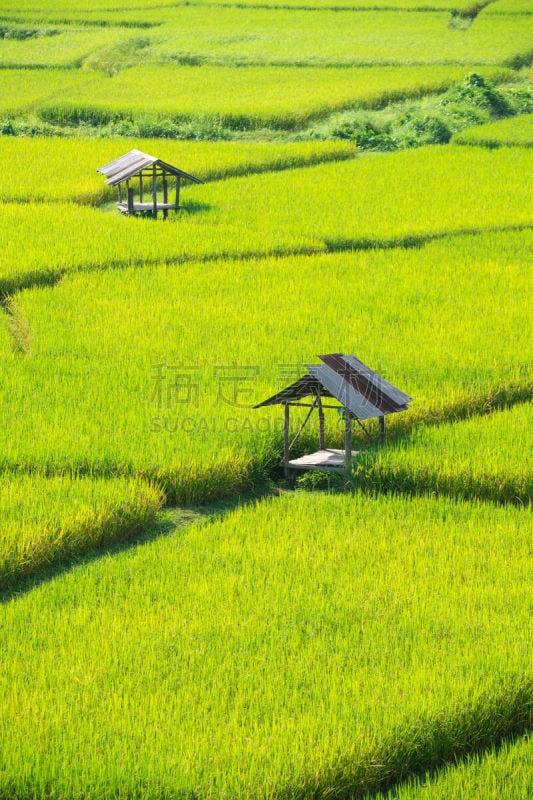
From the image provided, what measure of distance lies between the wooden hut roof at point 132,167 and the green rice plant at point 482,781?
380 inches

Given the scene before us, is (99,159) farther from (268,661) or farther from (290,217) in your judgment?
(268,661)

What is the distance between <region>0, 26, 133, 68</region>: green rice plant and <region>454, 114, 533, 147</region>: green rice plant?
11.5m

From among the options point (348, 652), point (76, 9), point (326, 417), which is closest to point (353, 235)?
point (326, 417)

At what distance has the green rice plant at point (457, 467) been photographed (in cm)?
570

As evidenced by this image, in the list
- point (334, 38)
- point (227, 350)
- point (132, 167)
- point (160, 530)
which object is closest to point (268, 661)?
point (160, 530)

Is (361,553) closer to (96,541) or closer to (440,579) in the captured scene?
(440,579)

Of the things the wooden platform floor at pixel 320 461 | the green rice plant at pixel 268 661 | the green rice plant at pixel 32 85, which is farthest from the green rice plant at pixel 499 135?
the green rice plant at pixel 268 661

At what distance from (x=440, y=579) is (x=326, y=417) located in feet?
7.55

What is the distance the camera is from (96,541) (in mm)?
5156

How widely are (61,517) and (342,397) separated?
174cm

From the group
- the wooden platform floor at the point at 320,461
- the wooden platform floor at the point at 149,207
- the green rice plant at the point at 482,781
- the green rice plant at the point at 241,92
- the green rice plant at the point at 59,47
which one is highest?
the green rice plant at the point at 59,47

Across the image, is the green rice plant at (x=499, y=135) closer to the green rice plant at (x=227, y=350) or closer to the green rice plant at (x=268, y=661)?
the green rice plant at (x=227, y=350)

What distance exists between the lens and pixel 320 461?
606cm

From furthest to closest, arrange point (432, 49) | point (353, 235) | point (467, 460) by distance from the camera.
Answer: point (432, 49) → point (353, 235) → point (467, 460)
